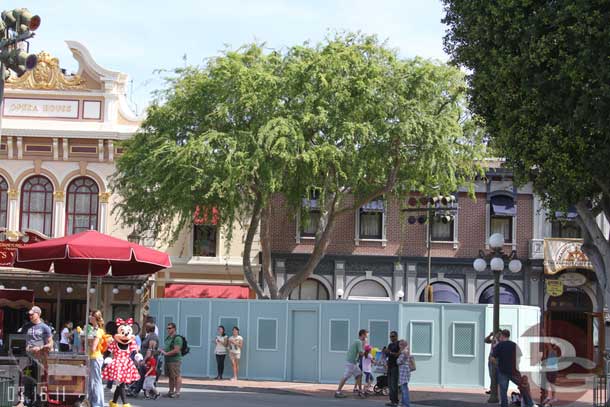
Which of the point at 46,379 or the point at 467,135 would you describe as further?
the point at 467,135

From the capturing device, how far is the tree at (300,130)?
3369 cm

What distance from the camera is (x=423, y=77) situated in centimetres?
3484

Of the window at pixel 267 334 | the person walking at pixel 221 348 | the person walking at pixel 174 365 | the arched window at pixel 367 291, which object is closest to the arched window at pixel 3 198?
the arched window at pixel 367 291

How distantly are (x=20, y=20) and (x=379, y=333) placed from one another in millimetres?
16040

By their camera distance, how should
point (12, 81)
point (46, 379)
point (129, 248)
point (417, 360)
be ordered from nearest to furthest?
point (46, 379), point (129, 248), point (417, 360), point (12, 81)

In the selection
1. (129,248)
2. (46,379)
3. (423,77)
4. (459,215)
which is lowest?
(46,379)

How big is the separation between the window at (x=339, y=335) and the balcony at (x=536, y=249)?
15255mm

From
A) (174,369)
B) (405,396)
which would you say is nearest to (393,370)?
(405,396)

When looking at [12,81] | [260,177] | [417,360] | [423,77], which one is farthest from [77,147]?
[417,360]

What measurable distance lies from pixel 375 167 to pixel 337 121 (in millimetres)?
1973

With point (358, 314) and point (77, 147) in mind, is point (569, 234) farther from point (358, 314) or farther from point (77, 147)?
point (77, 147)

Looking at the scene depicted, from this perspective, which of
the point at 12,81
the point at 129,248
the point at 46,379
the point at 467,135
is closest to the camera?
the point at 46,379

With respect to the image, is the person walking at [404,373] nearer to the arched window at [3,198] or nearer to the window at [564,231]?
the window at [564,231]

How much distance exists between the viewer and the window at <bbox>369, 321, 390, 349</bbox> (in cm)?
3039
